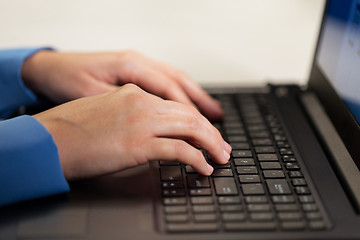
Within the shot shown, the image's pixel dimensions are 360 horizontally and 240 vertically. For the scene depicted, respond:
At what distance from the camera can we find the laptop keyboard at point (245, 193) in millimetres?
454

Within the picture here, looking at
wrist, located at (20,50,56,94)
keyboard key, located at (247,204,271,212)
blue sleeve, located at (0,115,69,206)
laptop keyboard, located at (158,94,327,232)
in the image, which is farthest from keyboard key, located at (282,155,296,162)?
wrist, located at (20,50,56,94)

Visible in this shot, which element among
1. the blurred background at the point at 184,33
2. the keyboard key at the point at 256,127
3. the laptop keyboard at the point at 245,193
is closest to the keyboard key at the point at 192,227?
the laptop keyboard at the point at 245,193

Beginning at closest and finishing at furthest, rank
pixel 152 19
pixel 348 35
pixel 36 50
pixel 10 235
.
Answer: pixel 10 235 < pixel 348 35 < pixel 36 50 < pixel 152 19

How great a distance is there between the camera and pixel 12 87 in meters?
0.69

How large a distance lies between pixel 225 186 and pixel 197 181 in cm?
3

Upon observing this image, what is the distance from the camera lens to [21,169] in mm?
478

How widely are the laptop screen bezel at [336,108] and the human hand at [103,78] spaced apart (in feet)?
0.54

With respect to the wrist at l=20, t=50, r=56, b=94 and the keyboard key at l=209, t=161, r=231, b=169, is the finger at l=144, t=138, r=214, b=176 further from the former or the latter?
the wrist at l=20, t=50, r=56, b=94

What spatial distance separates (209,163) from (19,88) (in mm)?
337

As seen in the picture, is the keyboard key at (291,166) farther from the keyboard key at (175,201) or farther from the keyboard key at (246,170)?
the keyboard key at (175,201)

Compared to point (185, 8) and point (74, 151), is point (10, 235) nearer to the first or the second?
point (74, 151)

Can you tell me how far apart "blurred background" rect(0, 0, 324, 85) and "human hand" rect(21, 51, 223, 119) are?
202 mm

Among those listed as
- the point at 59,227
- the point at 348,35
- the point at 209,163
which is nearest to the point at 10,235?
the point at 59,227

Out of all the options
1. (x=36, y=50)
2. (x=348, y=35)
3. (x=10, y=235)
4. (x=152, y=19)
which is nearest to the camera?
(x=10, y=235)
